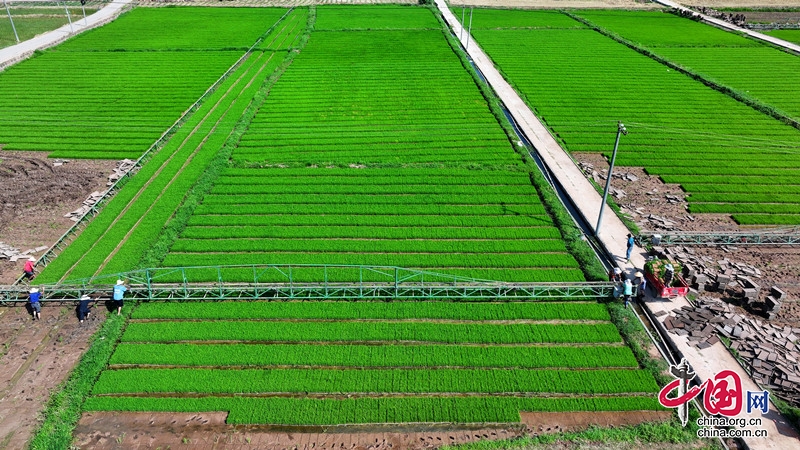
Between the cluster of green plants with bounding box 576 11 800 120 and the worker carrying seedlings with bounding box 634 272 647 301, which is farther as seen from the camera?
the cluster of green plants with bounding box 576 11 800 120

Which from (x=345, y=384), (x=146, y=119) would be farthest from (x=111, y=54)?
(x=345, y=384)

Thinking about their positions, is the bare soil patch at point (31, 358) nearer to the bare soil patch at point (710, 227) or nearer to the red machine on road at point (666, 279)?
the red machine on road at point (666, 279)

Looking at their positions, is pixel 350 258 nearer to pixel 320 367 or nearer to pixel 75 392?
pixel 320 367

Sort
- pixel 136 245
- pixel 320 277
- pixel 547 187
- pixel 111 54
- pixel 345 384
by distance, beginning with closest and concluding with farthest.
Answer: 1. pixel 345 384
2. pixel 320 277
3. pixel 136 245
4. pixel 547 187
5. pixel 111 54

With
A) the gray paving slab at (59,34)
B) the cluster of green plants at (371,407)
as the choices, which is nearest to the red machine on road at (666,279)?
the cluster of green plants at (371,407)

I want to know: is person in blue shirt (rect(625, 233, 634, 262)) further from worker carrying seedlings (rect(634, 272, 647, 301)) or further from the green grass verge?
the green grass verge

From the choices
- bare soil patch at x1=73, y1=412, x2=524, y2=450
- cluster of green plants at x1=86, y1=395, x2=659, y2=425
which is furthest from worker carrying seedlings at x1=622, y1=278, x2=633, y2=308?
bare soil patch at x1=73, y1=412, x2=524, y2=450

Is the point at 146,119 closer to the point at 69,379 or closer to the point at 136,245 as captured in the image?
the point at 136,245
